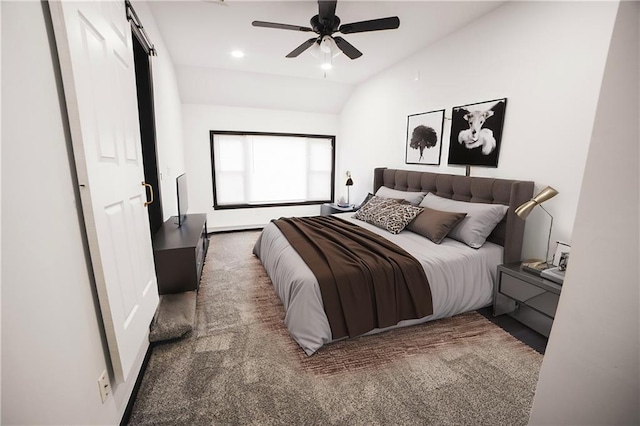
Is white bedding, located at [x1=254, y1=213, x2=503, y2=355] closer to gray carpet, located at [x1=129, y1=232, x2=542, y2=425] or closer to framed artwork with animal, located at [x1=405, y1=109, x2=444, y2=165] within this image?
gray carpet, located at [x1=129, y1=232, x2=542, y2=425]

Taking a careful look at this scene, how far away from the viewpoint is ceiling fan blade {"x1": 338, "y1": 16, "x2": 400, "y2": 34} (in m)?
2.13

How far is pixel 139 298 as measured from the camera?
1.55m

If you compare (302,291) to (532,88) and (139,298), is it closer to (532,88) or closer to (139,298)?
(139,298)

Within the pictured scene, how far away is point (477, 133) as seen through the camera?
9.14ft

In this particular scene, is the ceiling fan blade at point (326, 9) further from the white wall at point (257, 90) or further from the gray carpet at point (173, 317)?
the gray carpet at point (173, 317)

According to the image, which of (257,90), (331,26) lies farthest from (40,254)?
(257,90)

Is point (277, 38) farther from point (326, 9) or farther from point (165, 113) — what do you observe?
point (165, 113)

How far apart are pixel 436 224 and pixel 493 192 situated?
0.63 metres

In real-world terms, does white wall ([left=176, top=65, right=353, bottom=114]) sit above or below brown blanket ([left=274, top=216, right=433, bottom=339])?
above

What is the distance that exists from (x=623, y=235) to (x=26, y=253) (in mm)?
1528

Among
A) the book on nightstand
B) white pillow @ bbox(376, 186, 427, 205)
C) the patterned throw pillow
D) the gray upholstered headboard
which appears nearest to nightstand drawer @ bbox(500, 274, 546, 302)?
the book on nightstand

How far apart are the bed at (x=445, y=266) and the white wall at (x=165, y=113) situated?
151 cm

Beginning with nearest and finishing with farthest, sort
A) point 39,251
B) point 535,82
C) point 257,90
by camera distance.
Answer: point 39,251
point 535,82
point 257,90

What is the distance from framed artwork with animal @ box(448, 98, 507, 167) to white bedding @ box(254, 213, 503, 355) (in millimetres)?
920
